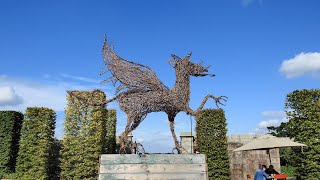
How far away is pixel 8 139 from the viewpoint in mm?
15516

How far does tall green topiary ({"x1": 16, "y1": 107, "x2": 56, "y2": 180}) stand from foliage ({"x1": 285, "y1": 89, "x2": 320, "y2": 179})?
10.5 meters

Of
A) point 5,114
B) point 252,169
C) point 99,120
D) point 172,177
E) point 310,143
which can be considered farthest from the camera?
point 5,114

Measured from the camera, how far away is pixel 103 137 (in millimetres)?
13469

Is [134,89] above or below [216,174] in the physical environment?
above

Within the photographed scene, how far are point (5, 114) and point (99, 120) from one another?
5.96 metres

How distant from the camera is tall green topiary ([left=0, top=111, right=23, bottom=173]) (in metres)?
15.3

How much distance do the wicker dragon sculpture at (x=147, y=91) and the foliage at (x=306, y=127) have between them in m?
5.35

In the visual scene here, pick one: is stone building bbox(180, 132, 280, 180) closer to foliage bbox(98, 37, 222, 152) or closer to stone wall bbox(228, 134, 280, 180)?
stone wall bbox(228, 134, 280, 180)

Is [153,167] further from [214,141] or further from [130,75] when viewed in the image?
[214,141]

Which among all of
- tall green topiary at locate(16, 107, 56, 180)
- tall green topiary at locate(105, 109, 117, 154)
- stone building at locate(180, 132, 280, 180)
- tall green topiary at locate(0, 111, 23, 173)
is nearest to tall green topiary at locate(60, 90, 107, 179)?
tall green topiary at locate(16, 107, 56, 180)

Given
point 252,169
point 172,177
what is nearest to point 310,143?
point 252,169

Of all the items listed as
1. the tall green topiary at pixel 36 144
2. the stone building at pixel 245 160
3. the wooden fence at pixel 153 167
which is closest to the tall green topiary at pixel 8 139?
the tall green topiary at pixel 36 144

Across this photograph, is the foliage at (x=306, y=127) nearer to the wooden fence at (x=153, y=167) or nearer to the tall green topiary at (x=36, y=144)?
the wooden fence at (x=153, y=167)

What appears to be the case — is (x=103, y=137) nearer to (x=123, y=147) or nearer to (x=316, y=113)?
(x=123, y=147)
